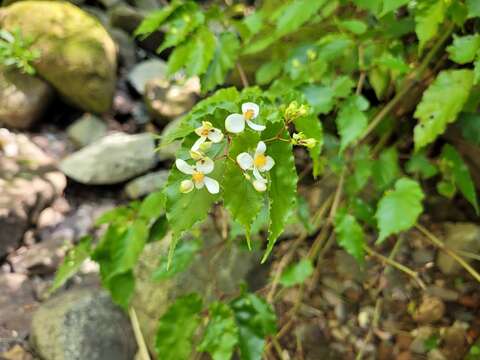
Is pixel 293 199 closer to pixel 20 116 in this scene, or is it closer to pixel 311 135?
Answer: pixel 311 135

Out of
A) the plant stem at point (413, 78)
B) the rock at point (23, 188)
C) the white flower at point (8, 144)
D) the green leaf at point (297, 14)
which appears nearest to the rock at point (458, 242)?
the plant stem at point (413, 78)

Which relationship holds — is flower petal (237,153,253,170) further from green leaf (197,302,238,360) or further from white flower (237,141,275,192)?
green leaf (197,302,238,360)

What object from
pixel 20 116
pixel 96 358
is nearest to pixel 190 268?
pixel 96 358

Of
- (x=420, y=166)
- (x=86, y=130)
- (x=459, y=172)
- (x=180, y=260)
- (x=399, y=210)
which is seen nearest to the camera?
(x=399, y=210)

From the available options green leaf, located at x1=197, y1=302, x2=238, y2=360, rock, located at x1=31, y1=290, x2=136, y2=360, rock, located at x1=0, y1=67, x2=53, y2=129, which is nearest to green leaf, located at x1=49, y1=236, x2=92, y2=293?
rock, located at x1=31, y1=290, x2=136, y2=360

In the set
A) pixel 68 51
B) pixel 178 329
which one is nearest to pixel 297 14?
pixel 178 329

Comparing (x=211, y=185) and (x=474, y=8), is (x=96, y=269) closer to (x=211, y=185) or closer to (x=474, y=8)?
(x=211, y=185)
